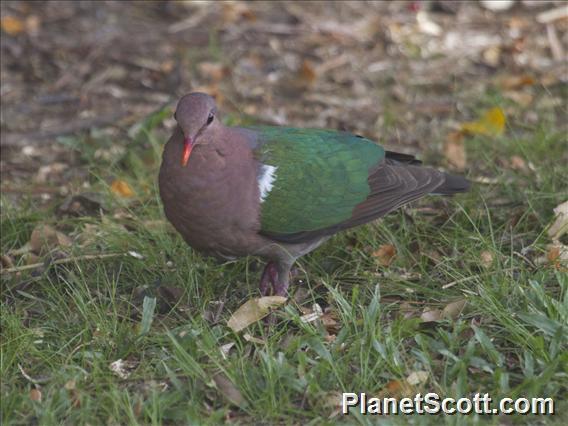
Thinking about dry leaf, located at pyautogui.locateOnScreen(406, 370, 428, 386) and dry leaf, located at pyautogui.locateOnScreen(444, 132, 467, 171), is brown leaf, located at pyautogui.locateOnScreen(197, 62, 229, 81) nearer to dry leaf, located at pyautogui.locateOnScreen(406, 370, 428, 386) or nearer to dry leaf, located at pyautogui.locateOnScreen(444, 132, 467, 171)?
dry leaf, located at pyautogui.locateOnScreen(444, 132, 467, 171)

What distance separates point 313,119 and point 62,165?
1.59 metres

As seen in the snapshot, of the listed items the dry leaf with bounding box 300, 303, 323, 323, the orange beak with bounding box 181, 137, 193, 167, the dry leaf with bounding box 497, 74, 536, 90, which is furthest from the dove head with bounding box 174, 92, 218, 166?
the dry leaf with bounding box 497, 74, 536, 90

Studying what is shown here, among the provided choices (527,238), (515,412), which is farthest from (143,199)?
(515,412)

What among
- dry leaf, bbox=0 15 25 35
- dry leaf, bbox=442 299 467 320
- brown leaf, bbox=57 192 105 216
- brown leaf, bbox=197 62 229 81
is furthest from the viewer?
dry leaf, bbox=0 15 25 35

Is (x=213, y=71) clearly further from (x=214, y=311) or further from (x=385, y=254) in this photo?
(x=214, y=311)

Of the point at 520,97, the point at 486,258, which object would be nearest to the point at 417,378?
the point at 486,258

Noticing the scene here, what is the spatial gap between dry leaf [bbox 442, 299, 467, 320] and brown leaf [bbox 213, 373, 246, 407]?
901mm

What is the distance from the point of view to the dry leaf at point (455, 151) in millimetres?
5434

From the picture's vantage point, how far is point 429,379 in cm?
354

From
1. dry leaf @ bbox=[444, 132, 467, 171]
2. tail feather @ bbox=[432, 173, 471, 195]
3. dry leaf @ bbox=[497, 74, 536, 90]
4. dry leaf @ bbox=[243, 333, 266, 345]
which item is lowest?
dry leaf @ bbox=[497, 74, 536, 90]

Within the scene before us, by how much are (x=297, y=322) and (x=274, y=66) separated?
356 cm

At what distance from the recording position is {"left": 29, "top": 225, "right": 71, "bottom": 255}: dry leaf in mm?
4699

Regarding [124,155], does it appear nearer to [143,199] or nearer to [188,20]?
[143,199]

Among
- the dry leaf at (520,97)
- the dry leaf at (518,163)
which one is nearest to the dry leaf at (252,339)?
the dry leaf at (518,163)
